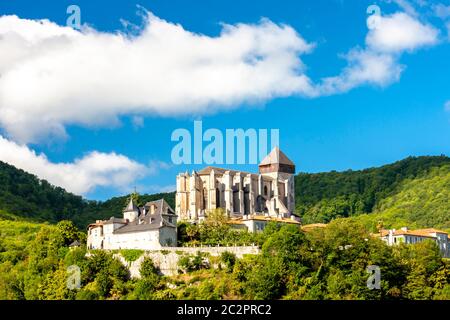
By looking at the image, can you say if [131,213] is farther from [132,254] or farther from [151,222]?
[132,254]

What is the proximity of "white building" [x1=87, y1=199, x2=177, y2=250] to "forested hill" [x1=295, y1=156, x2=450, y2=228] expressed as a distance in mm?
47922

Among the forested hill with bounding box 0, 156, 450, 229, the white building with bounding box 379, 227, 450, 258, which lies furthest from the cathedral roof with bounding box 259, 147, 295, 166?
the forested hill with bounding box 0, 156, 450, 229

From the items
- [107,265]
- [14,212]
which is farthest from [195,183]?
[14,212]

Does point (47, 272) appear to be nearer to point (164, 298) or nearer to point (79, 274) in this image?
point (79, 274)

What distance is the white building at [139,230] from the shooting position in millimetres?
75750

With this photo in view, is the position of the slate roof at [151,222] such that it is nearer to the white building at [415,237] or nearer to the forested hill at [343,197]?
the white building at [415,237]

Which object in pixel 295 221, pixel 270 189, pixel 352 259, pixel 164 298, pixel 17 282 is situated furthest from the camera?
pixel 270 189

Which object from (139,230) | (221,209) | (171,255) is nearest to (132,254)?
(139,230)

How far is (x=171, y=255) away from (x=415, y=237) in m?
30.7

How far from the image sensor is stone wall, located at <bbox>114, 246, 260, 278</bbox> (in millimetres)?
73625

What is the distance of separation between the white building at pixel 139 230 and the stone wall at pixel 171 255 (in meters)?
1.32

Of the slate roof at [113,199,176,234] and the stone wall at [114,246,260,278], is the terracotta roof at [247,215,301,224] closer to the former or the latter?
the slate roof at [113,199,176,234]

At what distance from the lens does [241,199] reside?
3738 inches
